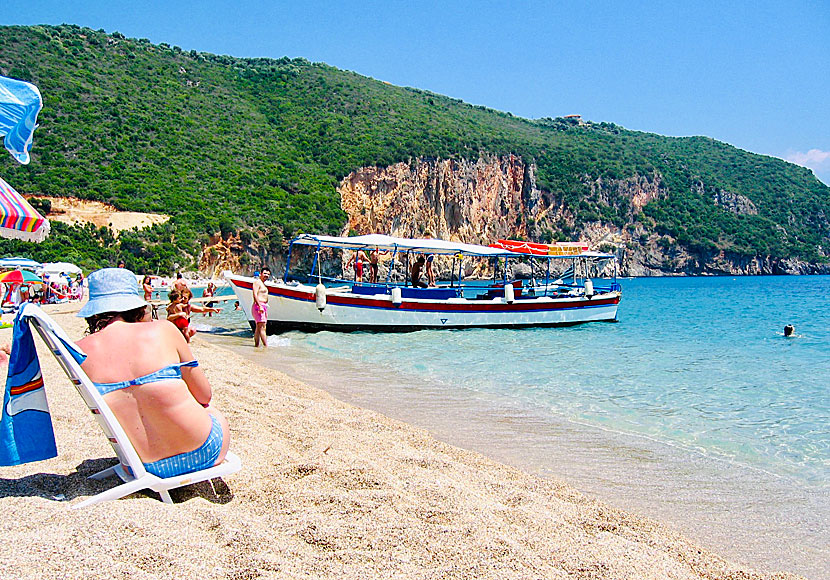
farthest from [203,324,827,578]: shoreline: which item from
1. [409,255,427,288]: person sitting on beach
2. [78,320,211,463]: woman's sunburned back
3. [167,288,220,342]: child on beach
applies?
[409,255,427,288]: person sitting on beach

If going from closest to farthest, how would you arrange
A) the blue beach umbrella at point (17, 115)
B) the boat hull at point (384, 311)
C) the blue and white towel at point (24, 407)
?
the blue and white towel at point (24, 407) → the blue beach umbrella at point (17, 115) → the boat hull at point (384, 311)

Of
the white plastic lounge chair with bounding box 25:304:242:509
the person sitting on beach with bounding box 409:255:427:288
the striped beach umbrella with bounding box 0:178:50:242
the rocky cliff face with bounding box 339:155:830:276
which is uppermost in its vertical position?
the rocky cliff face with bounding box 339:155:830:276

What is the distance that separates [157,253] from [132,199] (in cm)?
732

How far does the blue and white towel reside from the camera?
313 cm

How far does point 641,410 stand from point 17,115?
833 cm

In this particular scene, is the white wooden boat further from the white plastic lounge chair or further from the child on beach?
→ the white plastic lounge chair

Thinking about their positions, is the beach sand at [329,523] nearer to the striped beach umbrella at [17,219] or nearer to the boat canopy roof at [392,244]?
the striped beach umbrella at [17,219]

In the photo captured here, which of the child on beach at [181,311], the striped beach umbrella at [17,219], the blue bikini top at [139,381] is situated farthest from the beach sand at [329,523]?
the child on beach at [181,311]

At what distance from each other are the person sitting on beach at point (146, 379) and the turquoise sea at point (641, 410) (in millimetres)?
3328

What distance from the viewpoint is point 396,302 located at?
17.6m

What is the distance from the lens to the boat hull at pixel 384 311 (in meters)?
16.7

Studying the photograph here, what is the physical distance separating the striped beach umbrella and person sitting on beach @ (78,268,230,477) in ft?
10.2

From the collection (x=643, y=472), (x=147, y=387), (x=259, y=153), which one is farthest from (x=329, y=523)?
(x=259, y=153)

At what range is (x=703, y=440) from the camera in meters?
6.84
